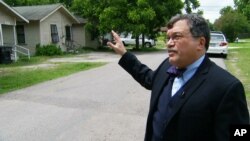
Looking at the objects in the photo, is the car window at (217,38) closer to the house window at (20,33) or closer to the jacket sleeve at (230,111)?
the house window at (20,33)

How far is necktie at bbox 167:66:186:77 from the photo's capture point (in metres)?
2.91

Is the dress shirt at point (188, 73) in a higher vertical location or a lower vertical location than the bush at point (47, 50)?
higher

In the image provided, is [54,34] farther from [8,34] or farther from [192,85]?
[192,85]

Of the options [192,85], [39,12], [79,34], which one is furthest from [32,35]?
[192,85]

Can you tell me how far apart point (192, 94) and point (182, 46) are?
0.34m

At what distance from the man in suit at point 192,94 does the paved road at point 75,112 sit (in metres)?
4.10

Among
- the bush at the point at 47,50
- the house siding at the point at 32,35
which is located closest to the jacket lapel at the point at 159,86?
the bush at the point at 47,50

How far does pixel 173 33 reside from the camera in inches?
114

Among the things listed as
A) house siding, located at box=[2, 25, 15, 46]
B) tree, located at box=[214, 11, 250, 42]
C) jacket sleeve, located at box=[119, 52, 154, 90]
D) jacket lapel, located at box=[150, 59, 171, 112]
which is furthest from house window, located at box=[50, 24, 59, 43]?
tree, located at box=[214, 11, 250, 42]

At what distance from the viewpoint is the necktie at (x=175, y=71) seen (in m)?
2.91

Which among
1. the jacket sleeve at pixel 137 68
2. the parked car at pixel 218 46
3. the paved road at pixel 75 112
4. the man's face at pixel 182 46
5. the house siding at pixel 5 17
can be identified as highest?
the house siding at pixel 5 17

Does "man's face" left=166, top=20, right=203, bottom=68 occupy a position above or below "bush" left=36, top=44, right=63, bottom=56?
above

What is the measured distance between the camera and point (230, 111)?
2.57m

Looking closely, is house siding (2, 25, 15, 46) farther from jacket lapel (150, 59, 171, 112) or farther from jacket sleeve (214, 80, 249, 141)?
jacket sleeve (214, 80, 249, 141)
